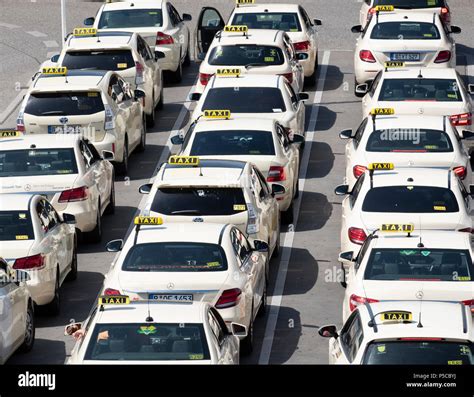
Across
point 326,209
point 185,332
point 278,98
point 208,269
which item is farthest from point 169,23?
point 185,332

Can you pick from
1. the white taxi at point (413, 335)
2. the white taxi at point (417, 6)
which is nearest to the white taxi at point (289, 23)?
the white taxi at point (417, 6)

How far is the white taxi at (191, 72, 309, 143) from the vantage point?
2656 centimetres

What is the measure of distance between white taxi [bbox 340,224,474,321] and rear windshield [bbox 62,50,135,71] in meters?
12.0

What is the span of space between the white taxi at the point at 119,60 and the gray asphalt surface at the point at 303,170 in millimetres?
767

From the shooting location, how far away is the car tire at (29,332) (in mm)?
18359

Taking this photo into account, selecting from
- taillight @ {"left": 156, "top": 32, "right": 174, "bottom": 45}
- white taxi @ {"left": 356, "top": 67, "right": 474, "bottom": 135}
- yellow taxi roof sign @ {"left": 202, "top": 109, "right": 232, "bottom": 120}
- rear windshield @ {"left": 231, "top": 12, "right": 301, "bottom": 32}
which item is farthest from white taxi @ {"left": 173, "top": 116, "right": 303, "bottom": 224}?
rear windshield @ {"left": 231, "top": 12, "right": 301, "bottom": 32}

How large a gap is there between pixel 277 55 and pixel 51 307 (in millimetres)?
10857

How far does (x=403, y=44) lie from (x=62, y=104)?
295 inches

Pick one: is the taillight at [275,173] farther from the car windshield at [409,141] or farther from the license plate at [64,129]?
the license plate at [64,129]

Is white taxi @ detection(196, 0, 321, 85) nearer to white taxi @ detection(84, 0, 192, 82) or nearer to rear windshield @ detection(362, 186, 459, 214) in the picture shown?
white taxi @ detection(84, 0, 192, 82)

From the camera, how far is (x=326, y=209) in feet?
82.4

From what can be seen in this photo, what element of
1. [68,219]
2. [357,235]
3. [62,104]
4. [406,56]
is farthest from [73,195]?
[406,56]
